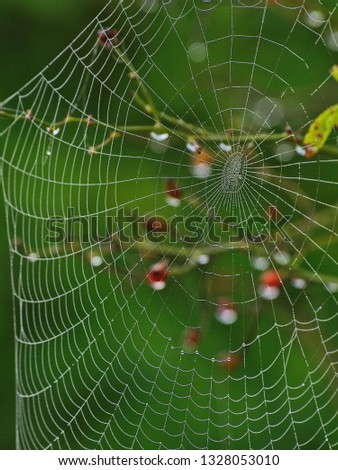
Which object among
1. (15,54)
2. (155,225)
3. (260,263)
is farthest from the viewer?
(15,54)

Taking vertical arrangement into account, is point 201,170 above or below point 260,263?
above

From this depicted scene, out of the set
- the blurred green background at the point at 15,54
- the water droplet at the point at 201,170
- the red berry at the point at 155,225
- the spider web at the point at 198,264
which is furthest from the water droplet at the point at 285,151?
the blurred green background at the point at 15,54

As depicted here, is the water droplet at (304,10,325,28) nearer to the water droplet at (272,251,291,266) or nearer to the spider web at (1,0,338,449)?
the spider web at (1,0,338,449)

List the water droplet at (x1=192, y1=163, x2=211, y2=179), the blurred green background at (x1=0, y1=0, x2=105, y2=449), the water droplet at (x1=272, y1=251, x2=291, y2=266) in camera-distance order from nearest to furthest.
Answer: the water droplet at (x1=272, y1=251, x2=291, y2=266) < the water droplet at (x1=192, y1=163, x2=211, y2=179) < the blurred green background at (x1=0, y1=0, x2=105, y2=449)

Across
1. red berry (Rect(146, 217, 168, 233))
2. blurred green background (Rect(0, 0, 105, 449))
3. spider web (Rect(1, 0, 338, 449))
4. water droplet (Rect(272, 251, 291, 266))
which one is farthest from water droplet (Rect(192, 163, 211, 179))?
blurred green background (Rect(0, 0, 105, 449))

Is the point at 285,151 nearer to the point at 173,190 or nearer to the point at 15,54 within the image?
the point at 173,190

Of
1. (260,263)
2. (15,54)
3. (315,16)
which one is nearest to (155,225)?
(260,263)

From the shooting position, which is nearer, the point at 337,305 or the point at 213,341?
the point at 337,305

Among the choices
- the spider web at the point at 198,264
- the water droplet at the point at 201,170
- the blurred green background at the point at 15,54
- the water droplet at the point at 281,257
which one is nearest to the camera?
the water droplet at the point at 281,257

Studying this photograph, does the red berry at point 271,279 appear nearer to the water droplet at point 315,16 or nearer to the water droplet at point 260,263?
the water droplet at point 260,263

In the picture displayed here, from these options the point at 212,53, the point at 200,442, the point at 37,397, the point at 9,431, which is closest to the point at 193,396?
the point at 200,442
